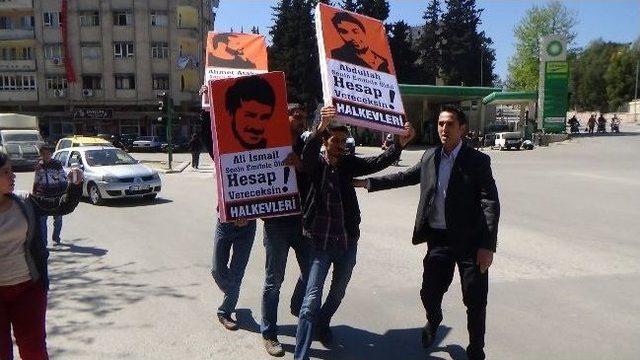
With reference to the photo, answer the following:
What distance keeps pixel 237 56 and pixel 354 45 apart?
381 centimetres

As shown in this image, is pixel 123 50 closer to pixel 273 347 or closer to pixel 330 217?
pixel 273 347

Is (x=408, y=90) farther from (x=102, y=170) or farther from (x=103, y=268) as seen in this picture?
(x=103, y=268)

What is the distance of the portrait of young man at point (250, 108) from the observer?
4.39m

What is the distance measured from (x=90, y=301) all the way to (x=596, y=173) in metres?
18.9

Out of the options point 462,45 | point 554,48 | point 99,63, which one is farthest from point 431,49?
point 99,63

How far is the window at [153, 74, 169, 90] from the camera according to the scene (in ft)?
162

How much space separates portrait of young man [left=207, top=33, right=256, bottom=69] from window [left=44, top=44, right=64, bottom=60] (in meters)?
48.4

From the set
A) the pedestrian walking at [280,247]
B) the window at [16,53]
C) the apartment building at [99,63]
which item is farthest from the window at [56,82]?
the pedestrian walking at [280,247]

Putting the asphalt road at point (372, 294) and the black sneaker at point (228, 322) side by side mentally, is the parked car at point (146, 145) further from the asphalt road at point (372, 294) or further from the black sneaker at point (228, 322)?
the black sneaker at point (228, 322)

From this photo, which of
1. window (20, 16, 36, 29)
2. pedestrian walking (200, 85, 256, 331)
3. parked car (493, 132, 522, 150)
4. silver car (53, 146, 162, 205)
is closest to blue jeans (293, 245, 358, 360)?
pedestrian walking (200, 85, 256, 331)

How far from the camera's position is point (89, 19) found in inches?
1937

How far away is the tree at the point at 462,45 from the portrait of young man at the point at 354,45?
6732 centimetres

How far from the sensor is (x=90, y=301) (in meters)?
5.58

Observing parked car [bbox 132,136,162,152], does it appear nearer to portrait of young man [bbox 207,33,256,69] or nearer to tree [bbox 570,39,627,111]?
portrait of young man [bbox 207,33,256,69]
